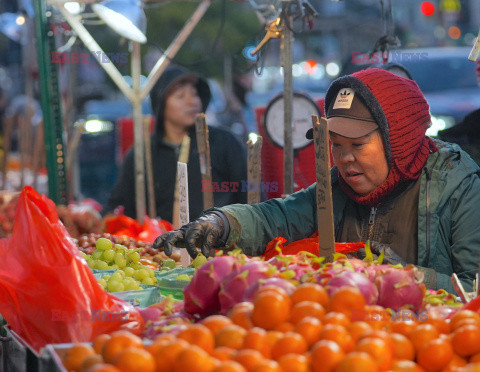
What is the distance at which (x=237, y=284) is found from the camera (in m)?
2.01

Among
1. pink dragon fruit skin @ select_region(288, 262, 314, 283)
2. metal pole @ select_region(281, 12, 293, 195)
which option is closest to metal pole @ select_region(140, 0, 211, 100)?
metal pole @ select_region(281, 12, 293, 195)

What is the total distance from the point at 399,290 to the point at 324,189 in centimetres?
60

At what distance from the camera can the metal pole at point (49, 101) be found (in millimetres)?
5195

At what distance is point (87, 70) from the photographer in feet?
83.9

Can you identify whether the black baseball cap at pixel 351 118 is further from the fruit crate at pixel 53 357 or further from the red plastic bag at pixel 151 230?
the red plastic bag at pixel 151 230

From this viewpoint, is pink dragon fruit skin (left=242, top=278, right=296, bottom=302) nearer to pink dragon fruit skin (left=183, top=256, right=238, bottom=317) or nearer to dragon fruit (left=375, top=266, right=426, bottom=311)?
pink dragon fruit skin (left=183, top=256, right=238, bottom=317)

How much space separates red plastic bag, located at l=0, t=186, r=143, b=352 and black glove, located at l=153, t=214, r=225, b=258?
0.51 metres

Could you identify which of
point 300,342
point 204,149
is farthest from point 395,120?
point 300,342

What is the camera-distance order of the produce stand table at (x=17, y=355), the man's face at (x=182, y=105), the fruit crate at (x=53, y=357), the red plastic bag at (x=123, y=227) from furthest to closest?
the man's face at (x=182, y=105)
the red plastic bag at (x=123, y=227)
the produce stand table at (x=17, y=355)
the fruit crate at (x=53, y=357)

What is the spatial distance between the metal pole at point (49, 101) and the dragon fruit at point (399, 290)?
3.68 m

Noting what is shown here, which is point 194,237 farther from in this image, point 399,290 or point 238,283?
point 399,290

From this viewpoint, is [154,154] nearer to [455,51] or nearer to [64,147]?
[64,147]

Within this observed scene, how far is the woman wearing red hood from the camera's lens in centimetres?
294

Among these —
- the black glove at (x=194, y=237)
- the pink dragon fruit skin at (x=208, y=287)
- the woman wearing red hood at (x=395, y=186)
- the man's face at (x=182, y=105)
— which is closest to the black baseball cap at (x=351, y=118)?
the woman wearing red hood at (x=395, y=186)
